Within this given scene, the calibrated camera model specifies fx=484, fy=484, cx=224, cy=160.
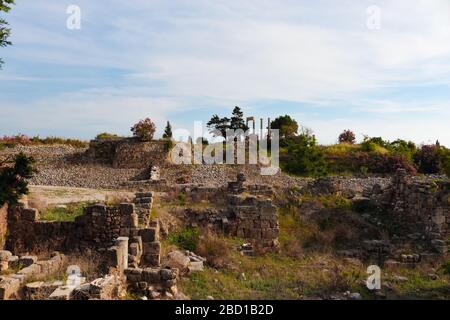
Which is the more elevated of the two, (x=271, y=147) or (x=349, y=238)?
(x=271, y=147)

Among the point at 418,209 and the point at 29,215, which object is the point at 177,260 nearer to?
the point at 29,215

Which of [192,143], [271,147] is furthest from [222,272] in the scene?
[271,147]

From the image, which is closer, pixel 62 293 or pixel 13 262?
pixel 62 293

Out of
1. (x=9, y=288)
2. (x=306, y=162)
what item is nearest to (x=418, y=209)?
(x=9, y=288)

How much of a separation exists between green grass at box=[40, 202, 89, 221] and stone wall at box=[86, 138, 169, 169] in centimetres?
1368

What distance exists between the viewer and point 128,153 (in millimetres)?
30031

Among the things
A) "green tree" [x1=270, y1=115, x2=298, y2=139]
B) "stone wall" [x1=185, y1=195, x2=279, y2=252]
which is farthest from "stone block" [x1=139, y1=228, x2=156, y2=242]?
"green tree" [x1=270, y1=115, x2=298, y2=139]

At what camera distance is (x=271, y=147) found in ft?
120

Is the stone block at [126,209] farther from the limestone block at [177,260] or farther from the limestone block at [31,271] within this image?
the limestone block at [31,271]

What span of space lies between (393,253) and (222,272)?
18.0 ft

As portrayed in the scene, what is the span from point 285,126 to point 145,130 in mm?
13816

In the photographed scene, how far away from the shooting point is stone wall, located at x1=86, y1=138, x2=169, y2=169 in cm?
2952

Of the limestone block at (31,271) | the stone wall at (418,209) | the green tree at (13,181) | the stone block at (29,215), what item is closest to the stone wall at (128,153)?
the stone wall at (418,209)
